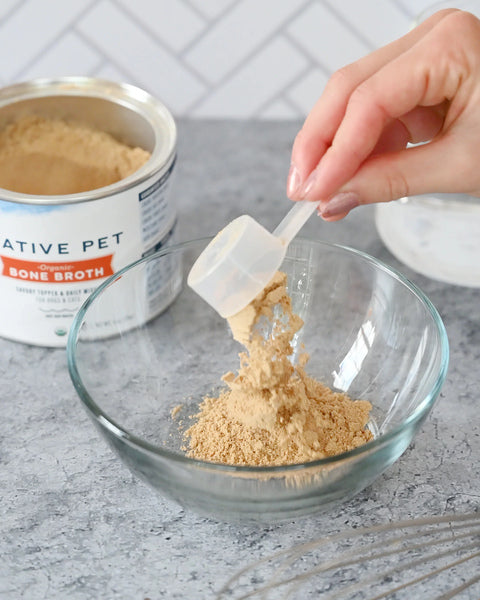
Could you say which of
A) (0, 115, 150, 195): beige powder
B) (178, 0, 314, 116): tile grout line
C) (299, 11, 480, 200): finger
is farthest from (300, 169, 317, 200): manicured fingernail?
(178, 0, 314, 116): tile grout line

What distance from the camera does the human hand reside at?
0.62 metres

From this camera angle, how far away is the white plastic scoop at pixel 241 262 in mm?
599

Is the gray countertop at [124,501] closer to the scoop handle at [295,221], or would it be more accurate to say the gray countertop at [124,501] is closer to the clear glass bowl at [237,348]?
the clear glass bowl at [237,348]

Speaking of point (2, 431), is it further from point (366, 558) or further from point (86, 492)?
point (366, 558)

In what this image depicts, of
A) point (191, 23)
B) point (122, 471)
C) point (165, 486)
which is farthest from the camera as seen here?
point (191, 23)

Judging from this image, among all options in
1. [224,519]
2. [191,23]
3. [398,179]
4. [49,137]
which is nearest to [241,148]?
[191,23]

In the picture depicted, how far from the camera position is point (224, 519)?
0.63 metres

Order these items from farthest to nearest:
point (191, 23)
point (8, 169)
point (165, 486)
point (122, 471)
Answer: point (191, 23), point (8, 169), point (122, 471), point (165, 486)

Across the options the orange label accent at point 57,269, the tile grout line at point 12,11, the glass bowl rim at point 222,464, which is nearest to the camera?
the glass bowl rim at point 222,464

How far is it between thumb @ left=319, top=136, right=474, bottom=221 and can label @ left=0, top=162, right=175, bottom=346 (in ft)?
0.67

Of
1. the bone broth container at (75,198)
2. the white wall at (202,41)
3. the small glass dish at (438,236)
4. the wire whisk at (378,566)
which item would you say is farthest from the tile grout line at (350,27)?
the wire whisk at (378,566)

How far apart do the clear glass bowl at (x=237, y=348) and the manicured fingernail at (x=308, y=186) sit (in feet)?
0.48

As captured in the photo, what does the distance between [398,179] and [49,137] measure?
0.39 m

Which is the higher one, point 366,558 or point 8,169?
point 8,169
